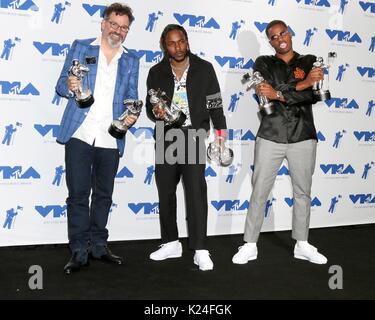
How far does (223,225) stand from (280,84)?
1715 millimetres

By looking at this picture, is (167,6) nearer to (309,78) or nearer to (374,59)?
(309,78)

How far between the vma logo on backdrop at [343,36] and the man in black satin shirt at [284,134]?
147 cm

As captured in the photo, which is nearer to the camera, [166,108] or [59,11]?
[166,108]

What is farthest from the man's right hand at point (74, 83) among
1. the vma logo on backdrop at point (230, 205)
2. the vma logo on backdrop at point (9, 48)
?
the vma logo on backdrop at point (230, 205)

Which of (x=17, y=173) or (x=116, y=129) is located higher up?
(x=116, y=129)

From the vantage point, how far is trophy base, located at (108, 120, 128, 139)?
354cm

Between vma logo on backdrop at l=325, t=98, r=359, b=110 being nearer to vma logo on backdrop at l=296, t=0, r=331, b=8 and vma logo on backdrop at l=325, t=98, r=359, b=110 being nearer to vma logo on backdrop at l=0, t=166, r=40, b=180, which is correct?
vma logo on backdrop at l=296, t=0, r=331, b=8

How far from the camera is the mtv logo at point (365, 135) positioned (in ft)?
17.7

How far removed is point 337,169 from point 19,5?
372cm

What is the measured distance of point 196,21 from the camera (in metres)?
4.63

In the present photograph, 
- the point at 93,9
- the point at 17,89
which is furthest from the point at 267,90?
the point at 17,89

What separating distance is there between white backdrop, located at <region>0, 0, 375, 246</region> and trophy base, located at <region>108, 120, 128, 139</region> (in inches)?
36.3

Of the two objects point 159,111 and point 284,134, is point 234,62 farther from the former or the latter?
point 159,111

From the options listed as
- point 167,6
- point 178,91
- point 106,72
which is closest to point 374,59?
point 167,6
